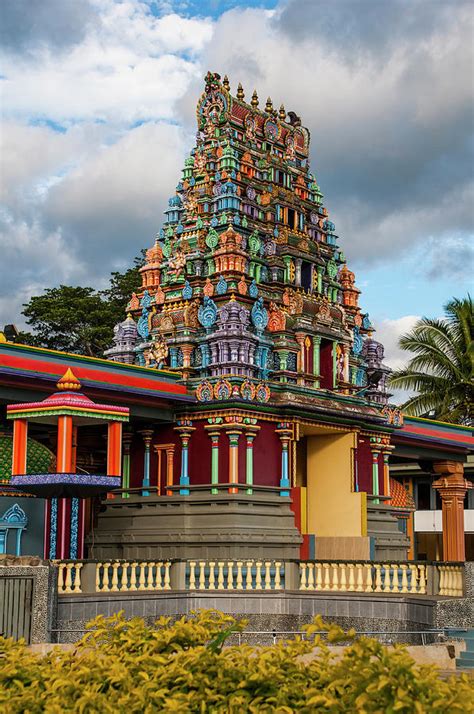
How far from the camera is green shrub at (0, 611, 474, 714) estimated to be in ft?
17.6

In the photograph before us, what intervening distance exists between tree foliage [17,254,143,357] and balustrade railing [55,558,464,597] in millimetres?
28318

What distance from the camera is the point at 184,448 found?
24.7 metres

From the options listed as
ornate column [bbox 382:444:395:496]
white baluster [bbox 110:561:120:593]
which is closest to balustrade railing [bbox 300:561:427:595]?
white baluster [bbox 110:561:120:593]

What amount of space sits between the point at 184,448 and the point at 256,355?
3228mm

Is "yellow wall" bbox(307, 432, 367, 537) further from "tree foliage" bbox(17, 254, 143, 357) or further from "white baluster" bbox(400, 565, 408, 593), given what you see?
"tree foliage" bbox(17, 254, 143, 357)

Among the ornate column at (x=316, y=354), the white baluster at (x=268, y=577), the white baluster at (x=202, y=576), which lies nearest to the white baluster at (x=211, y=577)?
the white baluster at (x=202, y=576)

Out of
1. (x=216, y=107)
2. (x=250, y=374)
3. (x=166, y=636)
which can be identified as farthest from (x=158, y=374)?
(x=166, y=636)

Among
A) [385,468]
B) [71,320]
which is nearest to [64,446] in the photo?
[385,468]

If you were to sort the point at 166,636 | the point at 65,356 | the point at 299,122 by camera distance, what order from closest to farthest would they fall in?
the point at 166,636 < the point at 65,356 < the point at 299,122

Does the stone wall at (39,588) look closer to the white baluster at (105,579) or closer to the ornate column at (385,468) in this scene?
the white baluster at (105,579)

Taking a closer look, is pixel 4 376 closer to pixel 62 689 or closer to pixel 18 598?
pixel 18 598

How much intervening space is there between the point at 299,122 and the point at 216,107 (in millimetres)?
Result: 3672

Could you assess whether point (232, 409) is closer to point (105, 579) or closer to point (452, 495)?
point (105, 579)

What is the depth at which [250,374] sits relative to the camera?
25297 millimetres
